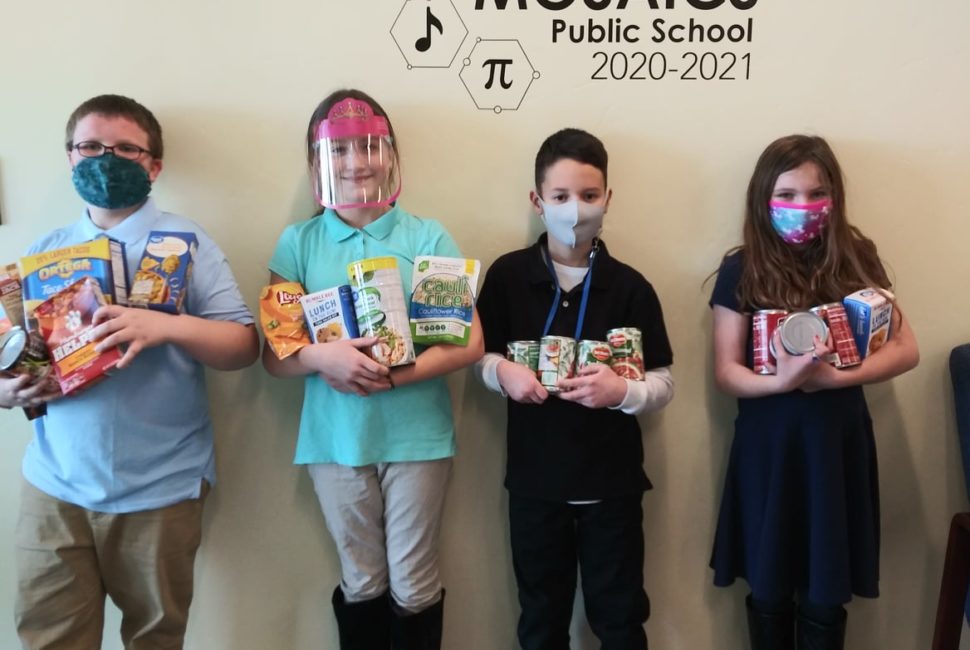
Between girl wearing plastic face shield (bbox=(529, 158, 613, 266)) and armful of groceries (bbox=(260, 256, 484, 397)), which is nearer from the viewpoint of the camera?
armful of groceries (bbox=(260, 256, 484, 397))

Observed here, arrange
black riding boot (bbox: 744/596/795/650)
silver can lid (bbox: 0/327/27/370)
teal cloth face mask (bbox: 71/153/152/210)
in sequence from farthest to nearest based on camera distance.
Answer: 1. black riding boot (bbox: 744/596/795/650)
2. teal cloth face mask (bbox: 71/153/152/210)
3. silver can lid (bbox: 0/327/27/370)

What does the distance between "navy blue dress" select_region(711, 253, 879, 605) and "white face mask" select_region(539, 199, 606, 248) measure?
0.35 metres

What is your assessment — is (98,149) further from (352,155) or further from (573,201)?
(573,201)

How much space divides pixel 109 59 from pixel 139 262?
1.97 feet

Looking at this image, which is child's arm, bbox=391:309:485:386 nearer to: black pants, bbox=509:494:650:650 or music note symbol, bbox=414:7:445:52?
black pants, bbox=509:494:650:650

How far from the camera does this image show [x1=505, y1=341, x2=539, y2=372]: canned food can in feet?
5.06

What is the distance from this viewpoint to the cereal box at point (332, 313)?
4.68ft

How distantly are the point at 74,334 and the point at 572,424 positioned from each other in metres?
1.02

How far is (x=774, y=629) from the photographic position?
1631 millimetres

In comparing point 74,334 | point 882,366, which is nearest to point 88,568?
point 74,334

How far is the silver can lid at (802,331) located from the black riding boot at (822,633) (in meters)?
0.66

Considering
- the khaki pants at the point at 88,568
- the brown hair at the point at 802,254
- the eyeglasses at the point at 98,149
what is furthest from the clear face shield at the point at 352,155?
the brown hair at the point at 802,254

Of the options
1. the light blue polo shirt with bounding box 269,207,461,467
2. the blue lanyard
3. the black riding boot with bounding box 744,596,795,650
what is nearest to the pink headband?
the light blue polo shirt with bounding box 269,207,461,467

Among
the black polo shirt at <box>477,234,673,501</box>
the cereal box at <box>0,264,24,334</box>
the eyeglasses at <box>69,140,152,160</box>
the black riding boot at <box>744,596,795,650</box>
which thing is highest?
the eyeglasses at <box>69,140,152,160</box>
